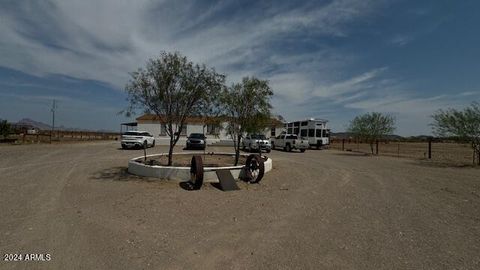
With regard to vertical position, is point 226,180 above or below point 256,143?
below

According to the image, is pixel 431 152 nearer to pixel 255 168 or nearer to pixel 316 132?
pixel 316 132

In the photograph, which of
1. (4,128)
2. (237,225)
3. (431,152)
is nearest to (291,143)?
(431,152)

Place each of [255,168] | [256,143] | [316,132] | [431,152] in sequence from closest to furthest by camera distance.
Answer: [255,168]
[256,143]
[431,152]
[316,132]

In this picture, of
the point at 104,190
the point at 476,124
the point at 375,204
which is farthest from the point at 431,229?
the point at 476,124

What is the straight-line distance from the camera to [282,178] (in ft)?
40.2

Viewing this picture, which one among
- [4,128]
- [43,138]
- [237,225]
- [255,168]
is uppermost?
[4,128]

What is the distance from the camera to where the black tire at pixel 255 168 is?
11.3 metres

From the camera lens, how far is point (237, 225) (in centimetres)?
617

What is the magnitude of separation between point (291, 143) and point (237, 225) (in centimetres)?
2416

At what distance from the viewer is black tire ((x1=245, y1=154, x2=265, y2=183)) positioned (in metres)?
11.3

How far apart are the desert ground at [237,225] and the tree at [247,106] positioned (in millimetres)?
4906

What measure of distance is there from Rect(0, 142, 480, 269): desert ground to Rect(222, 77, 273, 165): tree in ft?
16.1

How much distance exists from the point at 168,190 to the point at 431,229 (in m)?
6.67

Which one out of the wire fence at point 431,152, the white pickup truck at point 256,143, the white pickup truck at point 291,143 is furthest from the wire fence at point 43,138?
the wire fence at point 431,152
